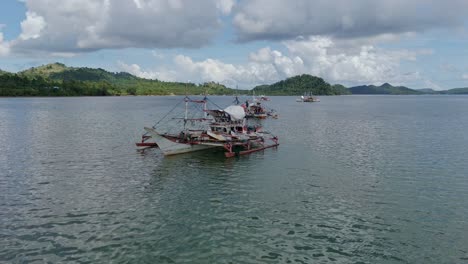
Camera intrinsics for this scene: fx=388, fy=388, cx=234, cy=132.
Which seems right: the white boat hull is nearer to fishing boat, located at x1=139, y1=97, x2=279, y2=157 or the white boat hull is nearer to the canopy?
fishing boat, located at x1=139, y1=97, x2=279, y2=157

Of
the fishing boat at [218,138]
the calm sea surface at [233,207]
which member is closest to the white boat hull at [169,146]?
the fishing boat at [218,138]

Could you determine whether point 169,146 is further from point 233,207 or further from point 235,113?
point 233,207

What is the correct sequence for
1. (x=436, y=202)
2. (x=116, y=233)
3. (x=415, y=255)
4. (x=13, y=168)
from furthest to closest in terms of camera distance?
(x=13, y=168)
(x=436, y=202)
(x=116, y=233)
(x=415, y=255)

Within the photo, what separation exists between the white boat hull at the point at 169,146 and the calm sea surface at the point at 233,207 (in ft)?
6.76

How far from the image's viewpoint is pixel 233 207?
32.7m

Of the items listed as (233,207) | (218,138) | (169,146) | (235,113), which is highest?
(235,113)

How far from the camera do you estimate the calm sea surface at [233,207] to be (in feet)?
80.3

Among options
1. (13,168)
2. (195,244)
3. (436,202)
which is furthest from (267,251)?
(13,168)

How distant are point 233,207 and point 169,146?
2533 cm

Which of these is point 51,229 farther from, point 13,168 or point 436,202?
point 436,202

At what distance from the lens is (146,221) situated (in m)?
29.3

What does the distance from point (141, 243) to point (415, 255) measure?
57.2 ft

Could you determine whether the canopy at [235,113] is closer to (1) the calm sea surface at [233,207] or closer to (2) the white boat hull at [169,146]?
(2) the white boat hull at [169,146]

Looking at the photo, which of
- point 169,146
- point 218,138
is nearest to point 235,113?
point 218,138
